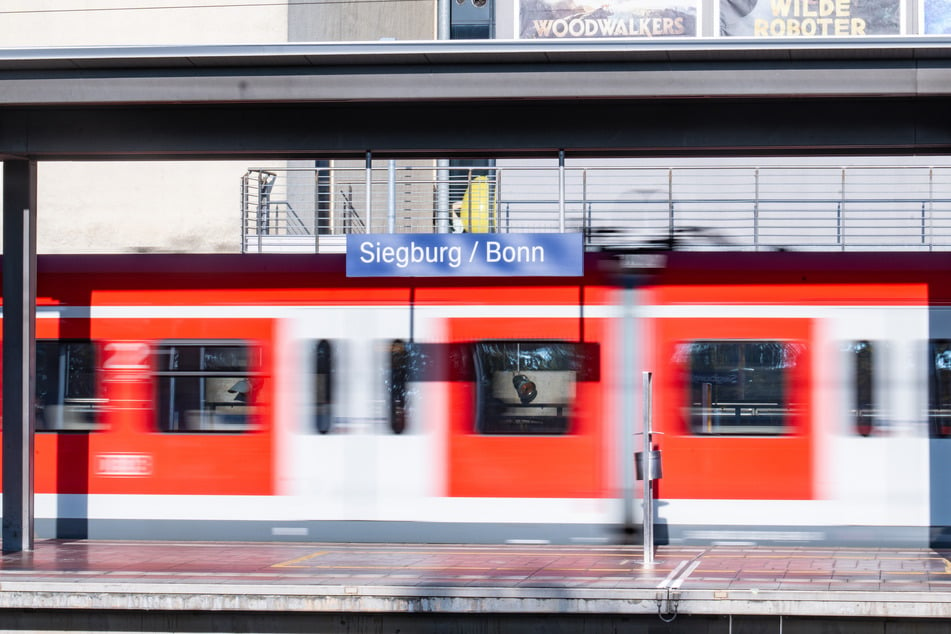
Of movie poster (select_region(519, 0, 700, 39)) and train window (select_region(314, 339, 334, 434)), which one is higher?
movie poster (select_region(519, 0, 700, 39))

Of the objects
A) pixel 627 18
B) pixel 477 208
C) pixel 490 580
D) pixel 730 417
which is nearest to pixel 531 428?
pixel 730 417

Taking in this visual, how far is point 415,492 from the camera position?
38.8 ft

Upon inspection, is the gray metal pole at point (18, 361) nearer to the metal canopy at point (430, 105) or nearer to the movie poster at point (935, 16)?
the metal canopy at point (430, 105)

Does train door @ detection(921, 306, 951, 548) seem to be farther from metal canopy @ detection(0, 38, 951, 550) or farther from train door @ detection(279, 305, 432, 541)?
train door @ detection(279, 305, 432, 541)

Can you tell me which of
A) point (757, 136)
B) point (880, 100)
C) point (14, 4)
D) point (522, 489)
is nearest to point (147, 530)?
point (522, 489)

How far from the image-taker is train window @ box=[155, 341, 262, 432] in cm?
1210

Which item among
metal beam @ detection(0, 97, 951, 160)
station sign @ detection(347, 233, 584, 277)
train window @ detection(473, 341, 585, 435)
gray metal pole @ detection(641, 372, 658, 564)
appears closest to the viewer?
gray metal pole @ detection(641, 372, 658, 564)

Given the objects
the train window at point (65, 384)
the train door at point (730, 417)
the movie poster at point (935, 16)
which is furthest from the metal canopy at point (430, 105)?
the movie poster at point (935, 16)

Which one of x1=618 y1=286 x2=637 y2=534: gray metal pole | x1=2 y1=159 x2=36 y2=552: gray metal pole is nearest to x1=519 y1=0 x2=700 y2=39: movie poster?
x1=618 y1=286 x2=637 y2=534: gray metal pole

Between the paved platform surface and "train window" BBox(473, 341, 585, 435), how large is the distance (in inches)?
44.0

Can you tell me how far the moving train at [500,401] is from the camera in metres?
11.5

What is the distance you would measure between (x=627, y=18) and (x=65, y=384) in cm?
1032

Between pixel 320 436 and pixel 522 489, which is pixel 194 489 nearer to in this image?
pixel 320 436

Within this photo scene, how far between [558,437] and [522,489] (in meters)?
0.57
